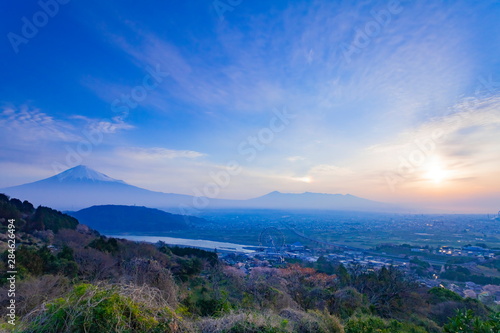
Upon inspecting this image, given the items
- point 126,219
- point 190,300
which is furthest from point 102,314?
point 126,219

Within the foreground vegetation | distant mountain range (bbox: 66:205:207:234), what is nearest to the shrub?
the foreground vegetation

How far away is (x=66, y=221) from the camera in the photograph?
2234 centimetres

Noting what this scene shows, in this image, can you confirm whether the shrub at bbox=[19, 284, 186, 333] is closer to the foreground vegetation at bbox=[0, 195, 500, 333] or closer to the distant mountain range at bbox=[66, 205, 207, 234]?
the foreground vegetation at bbox=[0, 195, 500, 333]

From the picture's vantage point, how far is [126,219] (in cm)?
4997

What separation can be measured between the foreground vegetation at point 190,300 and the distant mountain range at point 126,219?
94.7 feet

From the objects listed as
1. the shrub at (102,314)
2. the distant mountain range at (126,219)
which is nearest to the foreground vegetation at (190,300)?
the shrub at (102,314)

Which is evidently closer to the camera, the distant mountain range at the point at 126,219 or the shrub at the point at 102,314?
the shrub at the point at 102,314

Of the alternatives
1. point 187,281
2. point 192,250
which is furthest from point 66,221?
point 187,281

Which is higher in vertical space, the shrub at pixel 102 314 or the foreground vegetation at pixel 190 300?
the shrub at pixel 102 314

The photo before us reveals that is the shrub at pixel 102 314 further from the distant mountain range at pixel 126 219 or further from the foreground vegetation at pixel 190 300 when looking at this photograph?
the distant mountain range at pixel 126 219

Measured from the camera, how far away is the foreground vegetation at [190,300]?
2.21m

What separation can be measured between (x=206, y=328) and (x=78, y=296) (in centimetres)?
131

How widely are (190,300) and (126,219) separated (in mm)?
49502

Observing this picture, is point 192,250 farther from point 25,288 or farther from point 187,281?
point 25,288
